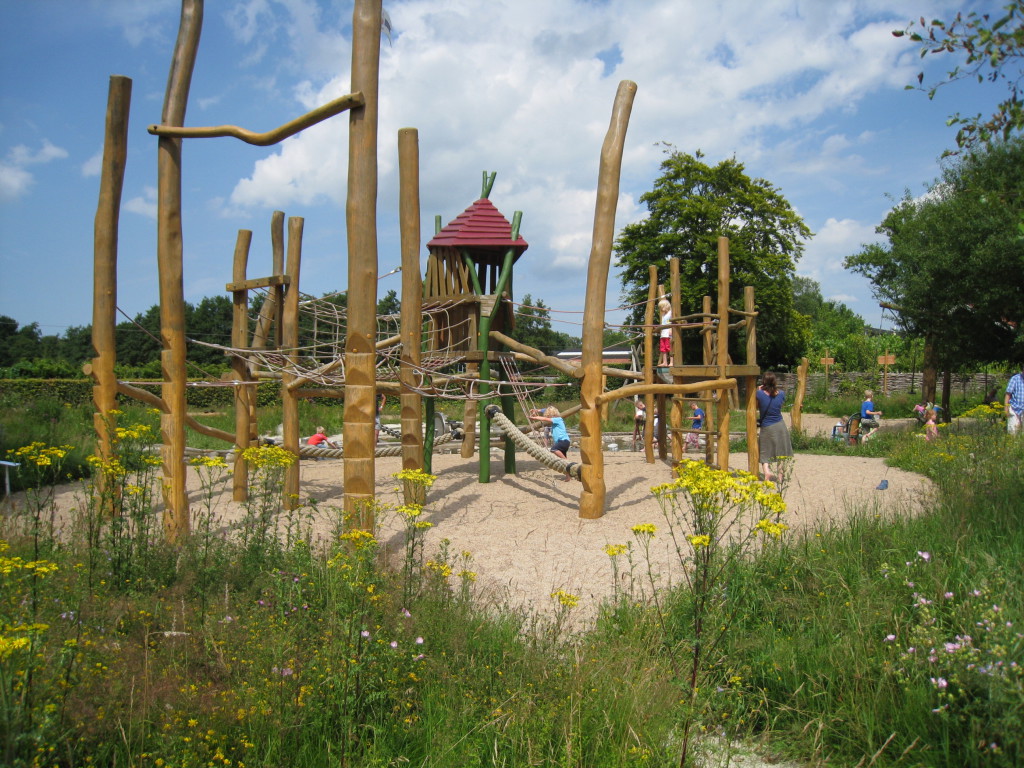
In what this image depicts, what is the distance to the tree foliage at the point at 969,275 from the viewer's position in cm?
1520

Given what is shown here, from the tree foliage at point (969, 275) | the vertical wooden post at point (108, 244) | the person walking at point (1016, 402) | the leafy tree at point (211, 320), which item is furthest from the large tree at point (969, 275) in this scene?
the leafy tree at point (211, 320)

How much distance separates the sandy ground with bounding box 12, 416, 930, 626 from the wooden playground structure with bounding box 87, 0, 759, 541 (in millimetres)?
504

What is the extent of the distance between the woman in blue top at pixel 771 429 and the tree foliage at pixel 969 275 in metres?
8.46

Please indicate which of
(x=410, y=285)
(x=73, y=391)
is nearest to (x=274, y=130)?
(x=410, y=285)

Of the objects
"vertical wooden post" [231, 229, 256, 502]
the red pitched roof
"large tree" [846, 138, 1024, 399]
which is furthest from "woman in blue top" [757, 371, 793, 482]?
"large tree" [846, 138, 1024, 399]

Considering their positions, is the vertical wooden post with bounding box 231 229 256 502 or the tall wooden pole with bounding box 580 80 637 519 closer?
the tall wooden pole with bounding box 580 80 637 519

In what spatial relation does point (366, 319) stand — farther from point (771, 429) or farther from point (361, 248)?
point (771, 429)

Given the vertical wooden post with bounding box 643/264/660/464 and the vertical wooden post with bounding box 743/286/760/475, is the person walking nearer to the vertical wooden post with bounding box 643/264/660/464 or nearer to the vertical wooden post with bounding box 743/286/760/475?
the vertical wooden post with bounding box 743/286/760/475

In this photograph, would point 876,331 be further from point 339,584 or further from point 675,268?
point 339,584

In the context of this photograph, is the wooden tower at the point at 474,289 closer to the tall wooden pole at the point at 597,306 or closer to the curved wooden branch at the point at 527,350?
the curved wooden branch at the point at 527,350

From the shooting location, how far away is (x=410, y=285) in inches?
312

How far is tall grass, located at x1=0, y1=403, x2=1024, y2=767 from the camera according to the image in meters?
2.52

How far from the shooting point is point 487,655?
3455mm

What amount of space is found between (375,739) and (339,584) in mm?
728
